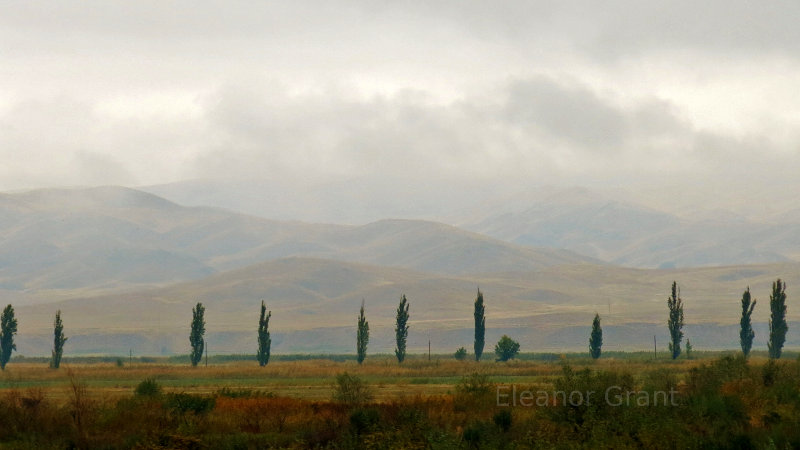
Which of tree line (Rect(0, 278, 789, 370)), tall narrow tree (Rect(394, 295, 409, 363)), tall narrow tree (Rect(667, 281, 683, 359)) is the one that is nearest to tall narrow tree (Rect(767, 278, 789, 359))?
tree line (Rect(0, 278, 789, 370))

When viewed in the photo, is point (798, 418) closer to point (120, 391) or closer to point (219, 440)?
point (219, 440)

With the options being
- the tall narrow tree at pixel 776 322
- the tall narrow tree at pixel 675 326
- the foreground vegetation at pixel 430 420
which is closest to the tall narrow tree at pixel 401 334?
the tall narrow tree at pixel 675 326

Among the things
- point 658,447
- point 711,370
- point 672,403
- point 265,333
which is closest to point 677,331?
point 265,333

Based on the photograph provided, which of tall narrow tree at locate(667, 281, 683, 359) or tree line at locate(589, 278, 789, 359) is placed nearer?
tree line at locate(589, 278, 789, 359)

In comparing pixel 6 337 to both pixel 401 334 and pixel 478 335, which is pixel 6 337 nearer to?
pixel 401 334

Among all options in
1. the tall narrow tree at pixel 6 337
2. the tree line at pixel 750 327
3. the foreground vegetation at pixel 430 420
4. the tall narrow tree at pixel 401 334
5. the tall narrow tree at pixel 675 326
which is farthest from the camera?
the tall narrow tree at pixel 401 334

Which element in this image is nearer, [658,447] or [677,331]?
[658,447]

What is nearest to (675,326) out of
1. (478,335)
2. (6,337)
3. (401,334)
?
(478,335)

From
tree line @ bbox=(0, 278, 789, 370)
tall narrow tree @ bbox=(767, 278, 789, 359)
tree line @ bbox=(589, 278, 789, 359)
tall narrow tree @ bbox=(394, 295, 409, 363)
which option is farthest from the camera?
tall narrow tree @ bbox=(394, 295, 409, 363)

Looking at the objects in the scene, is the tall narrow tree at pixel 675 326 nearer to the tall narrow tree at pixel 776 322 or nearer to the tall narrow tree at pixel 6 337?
the tall narrow tree at pixel 776 322

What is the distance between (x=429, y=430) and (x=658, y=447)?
7.18 m

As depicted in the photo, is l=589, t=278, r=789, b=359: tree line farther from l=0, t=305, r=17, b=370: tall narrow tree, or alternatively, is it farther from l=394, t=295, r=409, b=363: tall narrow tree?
l=0, t=305, r=17, b=370: tall narrow tree

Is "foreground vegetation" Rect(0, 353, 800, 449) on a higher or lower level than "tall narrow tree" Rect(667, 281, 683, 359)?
lower

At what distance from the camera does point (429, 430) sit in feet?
115
